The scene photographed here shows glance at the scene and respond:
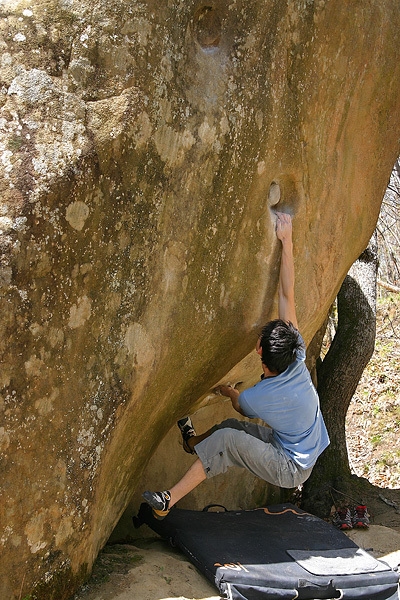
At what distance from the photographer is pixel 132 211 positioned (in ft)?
11.1

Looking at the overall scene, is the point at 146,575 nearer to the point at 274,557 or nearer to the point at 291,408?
the point at 274,557

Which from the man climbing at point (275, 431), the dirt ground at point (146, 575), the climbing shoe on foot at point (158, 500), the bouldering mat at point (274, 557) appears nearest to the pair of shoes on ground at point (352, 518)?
the dirt ground at point (146, 575)

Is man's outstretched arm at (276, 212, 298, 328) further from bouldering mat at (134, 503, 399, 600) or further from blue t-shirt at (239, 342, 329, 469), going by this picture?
bouldering mat at (134, 503, 399, 600)

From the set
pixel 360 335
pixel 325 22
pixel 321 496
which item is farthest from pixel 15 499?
pixel 360 335

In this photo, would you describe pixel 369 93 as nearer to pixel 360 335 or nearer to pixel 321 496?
pixel 360 335

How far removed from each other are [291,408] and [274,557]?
0.77m

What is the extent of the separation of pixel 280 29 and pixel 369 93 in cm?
91

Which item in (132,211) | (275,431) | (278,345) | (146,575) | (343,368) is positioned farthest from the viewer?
(343,368)

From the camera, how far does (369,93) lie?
4.54 metres

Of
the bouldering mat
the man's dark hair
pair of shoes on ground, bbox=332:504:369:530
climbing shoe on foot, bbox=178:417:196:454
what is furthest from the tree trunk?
the man's dark hair

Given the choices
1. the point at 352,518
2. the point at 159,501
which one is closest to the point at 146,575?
the point at 159,501

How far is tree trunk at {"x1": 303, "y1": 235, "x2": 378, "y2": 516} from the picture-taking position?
249 inches

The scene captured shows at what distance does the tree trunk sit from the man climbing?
7.58ft

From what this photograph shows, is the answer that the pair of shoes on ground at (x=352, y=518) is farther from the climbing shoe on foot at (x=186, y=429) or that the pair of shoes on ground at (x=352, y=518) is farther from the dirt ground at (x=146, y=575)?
the climbing shoe on foot at (x=186, y=429)
